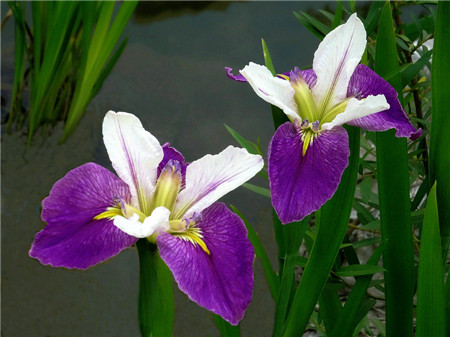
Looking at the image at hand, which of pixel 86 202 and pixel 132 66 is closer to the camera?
pixel 86 202

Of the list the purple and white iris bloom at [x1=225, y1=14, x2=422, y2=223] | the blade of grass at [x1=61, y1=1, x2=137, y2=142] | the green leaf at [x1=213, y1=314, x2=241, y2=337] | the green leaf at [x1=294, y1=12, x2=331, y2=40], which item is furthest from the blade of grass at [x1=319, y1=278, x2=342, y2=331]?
→ the blade of grass at [x1=61, y1=1, x2=137, y2=142]

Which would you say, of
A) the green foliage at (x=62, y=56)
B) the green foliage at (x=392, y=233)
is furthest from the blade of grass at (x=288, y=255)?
the green foliage at (x=62, y=56)

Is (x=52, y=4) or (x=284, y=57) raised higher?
(x=284, y=57)

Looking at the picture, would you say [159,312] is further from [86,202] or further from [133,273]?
→ [133,273]

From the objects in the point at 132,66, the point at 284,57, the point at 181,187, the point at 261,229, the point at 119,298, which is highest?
the point at 284,57

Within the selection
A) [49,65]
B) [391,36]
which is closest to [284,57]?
[49,65]

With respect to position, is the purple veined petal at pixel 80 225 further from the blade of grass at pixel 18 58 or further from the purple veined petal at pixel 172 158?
the blade of grass at pixel 18 58

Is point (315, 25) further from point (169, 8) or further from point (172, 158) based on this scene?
point (169, 8)
